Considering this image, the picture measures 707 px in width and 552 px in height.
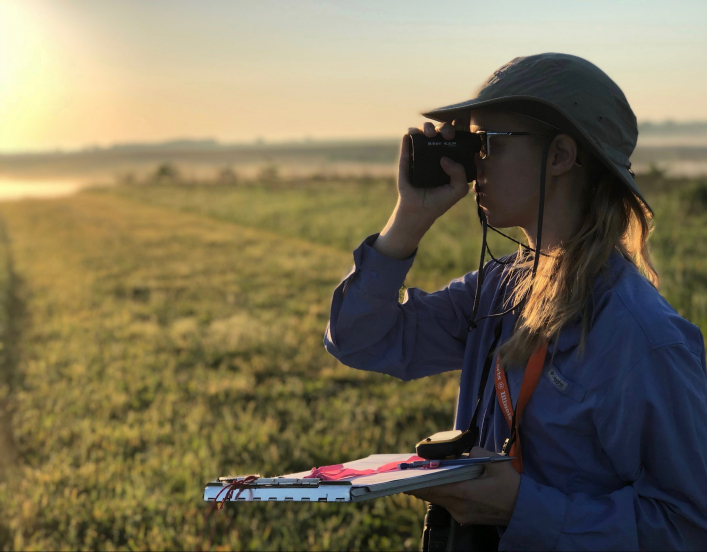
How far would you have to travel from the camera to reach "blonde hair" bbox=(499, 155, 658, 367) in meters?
1.69

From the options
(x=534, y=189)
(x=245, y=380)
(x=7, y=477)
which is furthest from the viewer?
(x=245, y=380)

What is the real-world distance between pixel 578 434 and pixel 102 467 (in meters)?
3.62

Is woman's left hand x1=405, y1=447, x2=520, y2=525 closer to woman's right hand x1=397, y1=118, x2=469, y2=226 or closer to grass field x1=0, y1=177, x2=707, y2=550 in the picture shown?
woman's right hand x1=397, y1=118, x2=469, y2=226

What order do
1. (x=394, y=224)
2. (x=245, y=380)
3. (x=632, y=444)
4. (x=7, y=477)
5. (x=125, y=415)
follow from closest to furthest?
(x=632, y=444) → (x=394, y=224) → (x=7, y=477) → (x=125, y=415) → (x=245, y=380)

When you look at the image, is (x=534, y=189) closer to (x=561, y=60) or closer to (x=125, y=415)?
(x=561, y=60)

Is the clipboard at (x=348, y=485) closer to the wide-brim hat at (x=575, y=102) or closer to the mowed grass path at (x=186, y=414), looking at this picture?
the wide-brim hat at (x=575, y=102)

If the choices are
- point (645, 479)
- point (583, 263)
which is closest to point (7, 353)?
point (583, 263)

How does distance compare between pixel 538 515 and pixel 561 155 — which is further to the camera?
pixel 561 155

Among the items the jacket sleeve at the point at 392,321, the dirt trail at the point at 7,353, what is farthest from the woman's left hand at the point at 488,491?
the dirt trail at the point at 7,353

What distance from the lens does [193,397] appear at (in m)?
5.73

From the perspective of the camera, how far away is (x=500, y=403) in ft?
5.85

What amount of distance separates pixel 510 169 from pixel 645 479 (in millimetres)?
853

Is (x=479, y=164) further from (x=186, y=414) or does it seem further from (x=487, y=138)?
(x=186, y=414)

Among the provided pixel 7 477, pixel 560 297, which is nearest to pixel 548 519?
pixel 560 297
